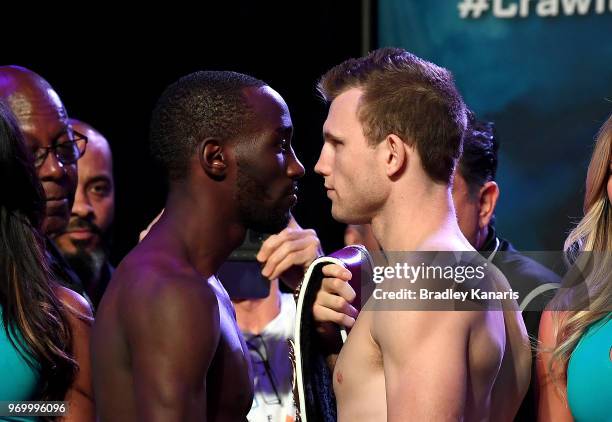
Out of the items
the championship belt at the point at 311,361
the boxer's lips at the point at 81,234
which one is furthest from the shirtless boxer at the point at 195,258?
the boxer's lips at the point at 81,234

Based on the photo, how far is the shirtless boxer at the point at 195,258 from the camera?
2.00 meters

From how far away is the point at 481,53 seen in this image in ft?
11.7

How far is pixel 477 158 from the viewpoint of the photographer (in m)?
2.92

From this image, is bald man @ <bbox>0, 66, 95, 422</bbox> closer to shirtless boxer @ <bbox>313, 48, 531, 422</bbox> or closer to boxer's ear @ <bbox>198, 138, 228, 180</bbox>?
boxer's ear @ <bbox>198, 138, 228, 180</bbox>

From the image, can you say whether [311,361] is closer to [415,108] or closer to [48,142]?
[415,108]

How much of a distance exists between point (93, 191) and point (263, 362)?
3.42 feet

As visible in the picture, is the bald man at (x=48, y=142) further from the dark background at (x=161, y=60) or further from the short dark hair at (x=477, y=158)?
the dark background at (x=161, y=60)

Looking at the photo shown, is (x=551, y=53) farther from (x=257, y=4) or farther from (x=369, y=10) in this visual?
(x=257, y=4)

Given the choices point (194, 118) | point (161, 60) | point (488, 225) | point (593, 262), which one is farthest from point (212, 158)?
point (161, 60)

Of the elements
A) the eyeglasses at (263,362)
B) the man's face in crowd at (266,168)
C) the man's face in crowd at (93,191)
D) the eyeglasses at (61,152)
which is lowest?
the eyeglasses at (263,362)

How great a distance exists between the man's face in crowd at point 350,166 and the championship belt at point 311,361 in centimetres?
16

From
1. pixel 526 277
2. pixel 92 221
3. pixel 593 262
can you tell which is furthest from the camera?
pixel 92 221

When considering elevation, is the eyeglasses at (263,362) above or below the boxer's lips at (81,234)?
below

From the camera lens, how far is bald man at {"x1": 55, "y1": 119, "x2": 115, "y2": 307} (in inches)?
139
